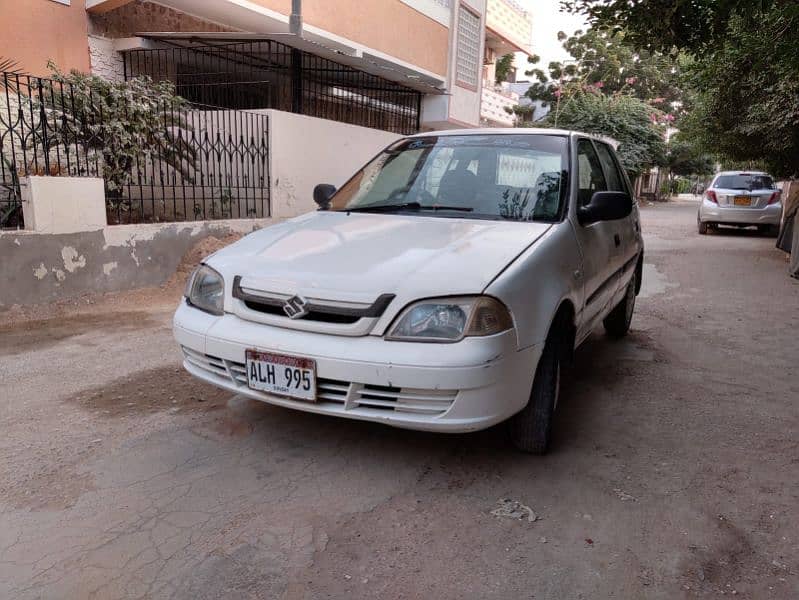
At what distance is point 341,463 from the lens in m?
2.87

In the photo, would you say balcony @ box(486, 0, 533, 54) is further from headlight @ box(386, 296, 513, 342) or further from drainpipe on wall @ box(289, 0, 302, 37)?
headlight @ box(386, 296, 513, 342)

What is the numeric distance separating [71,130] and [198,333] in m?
4.37

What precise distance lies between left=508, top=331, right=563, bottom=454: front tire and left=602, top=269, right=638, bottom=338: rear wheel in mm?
2436

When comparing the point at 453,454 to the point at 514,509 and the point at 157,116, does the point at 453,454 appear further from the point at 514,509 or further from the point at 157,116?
the point at 157,116

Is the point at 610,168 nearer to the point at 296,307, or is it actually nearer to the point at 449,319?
the point at 449,319

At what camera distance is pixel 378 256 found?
9.20 feet

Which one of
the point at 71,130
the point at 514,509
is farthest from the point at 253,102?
the point at 514,509

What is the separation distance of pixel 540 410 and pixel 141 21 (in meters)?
9.03

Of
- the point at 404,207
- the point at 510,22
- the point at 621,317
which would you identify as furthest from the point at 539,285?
the point at 510,22

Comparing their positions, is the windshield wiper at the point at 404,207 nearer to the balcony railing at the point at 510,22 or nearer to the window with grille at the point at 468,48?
the window with grille at the point at 468,48

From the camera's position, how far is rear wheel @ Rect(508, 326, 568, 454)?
9.36 ft

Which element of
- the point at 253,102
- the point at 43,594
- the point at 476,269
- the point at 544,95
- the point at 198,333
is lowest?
the point at 43,594

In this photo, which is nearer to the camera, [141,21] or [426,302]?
[426,302]

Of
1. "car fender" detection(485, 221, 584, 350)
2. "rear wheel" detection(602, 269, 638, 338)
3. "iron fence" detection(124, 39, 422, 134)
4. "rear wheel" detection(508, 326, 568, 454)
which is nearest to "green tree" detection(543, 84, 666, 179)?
"iron fence" detection(124, 39, 422, 134)
